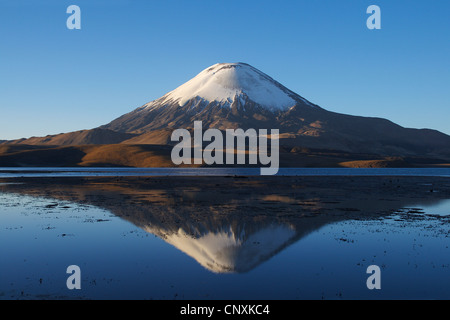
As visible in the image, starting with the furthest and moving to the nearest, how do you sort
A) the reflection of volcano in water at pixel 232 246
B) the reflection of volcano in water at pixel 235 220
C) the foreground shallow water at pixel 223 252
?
the reflection of volcano in water at pixel 235 220 → the reflection of volcano in water at pixel 232 246 → the foreground shallow water at pixel 223 252

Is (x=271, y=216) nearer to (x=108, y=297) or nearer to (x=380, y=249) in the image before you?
(x=380, y=249)

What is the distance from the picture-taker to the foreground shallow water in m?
14.1

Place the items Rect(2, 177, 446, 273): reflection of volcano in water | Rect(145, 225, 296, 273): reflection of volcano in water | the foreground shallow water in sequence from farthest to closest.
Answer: Rect(2, 177, 446, 273): reflection of volcano in water
Rect(145, 225, 296, 273): reflection of volcano in water
the foreground shallow water

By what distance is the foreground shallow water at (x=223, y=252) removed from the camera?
1411 cm

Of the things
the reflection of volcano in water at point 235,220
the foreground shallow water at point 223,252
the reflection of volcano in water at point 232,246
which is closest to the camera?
the foreground shallow water at point 223,252

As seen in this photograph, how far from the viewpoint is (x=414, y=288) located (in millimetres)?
14242

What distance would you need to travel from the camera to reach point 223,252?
19.7 m

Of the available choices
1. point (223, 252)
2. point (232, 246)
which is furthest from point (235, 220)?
point (223, 252)

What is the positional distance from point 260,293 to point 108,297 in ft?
15.1

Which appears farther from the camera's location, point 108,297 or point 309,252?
point 309,252

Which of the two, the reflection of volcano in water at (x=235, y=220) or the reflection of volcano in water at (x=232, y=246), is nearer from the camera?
the reflection of volcano in water at (x=232, y=246)

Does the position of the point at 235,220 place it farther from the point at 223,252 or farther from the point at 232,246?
the point at 223,252
